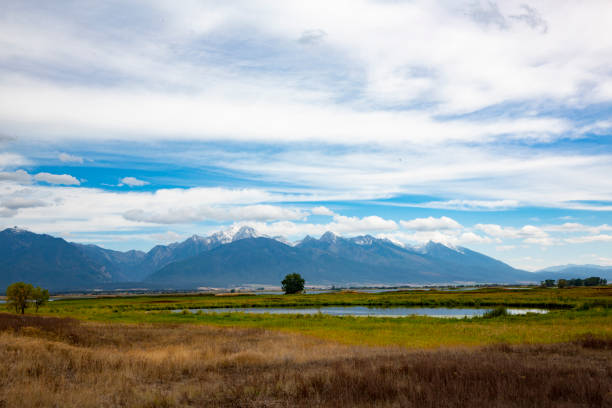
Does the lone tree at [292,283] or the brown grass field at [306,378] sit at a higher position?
the brown grass field at [306,378]

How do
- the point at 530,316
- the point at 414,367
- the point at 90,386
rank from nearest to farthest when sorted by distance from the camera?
the point at 90,386 → the point at 414,367 → the point at 530,316

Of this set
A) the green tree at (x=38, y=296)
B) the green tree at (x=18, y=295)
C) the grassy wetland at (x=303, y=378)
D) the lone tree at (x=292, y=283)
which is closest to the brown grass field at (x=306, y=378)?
the grassy wetland at (x=303, y=378)

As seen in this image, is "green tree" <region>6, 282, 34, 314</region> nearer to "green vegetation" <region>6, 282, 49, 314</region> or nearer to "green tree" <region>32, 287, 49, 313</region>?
"green vegetation" <region>6, 282, 49, 314</region>

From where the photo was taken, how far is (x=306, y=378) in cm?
1469

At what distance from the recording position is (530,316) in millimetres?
50625

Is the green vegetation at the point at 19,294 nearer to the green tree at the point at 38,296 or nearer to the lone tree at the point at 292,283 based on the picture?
the green tree at the point at 38,296

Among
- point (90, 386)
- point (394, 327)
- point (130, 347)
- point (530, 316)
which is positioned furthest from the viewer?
point (530, 316)

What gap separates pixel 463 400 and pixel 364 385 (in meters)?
3.20

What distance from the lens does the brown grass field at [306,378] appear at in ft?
39.5

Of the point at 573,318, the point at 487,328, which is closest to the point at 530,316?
the point at 573,318

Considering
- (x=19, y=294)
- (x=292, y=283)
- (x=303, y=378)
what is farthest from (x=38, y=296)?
(x=292, y=283)

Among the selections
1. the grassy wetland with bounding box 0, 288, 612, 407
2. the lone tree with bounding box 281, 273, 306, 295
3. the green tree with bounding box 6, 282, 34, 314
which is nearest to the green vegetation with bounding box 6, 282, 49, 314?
the green tree with bounding box 6, 282, 34, 314

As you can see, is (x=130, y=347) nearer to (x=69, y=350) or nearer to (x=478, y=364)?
(x=69, y=350)

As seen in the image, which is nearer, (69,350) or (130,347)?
(69,350)
